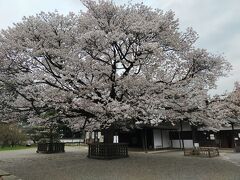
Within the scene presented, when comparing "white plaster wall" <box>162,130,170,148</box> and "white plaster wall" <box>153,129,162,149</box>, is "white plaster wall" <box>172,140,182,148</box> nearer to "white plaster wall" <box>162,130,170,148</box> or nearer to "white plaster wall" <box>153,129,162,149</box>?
"white plaster wall" <box>162,130,170,148</box>

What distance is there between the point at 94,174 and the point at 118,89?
191 inches

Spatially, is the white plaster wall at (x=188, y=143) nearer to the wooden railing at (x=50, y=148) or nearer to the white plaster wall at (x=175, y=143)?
the white plaster wall at (x=175, y=143)

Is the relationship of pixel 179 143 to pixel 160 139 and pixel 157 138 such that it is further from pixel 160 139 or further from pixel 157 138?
pixel 157 138

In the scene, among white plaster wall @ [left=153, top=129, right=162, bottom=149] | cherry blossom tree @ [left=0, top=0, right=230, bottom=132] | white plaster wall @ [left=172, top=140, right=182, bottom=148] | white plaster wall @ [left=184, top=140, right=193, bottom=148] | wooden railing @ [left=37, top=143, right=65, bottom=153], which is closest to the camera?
cherry blossom tree @ [left=0, top=0, right=230, bottom=132]

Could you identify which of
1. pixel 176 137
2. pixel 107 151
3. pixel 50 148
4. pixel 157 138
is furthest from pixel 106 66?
pixel 176 137

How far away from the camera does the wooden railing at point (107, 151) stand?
16.9 m

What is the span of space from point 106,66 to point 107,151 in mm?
6517

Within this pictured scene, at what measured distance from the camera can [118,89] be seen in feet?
44.7

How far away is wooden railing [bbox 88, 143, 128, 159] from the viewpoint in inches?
666

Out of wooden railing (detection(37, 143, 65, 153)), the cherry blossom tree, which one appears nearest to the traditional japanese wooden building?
wooden railing (detection(37, 143, 65, 153))

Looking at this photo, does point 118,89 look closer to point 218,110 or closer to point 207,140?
point 218,110

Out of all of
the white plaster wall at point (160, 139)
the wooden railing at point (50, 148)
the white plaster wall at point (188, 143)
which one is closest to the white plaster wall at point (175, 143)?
the white plaster wall at point (160, 139)

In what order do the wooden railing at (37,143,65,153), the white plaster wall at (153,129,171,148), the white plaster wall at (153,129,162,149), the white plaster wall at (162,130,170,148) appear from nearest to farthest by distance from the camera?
the wooden railing at (37,143,65,153)
the white plaster wall at (153,129,162,149)
the white plaster wall at (153,129,171,148)
the white plaster wall at (162,130,170,148)

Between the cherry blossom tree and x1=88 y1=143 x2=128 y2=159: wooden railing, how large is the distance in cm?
343
